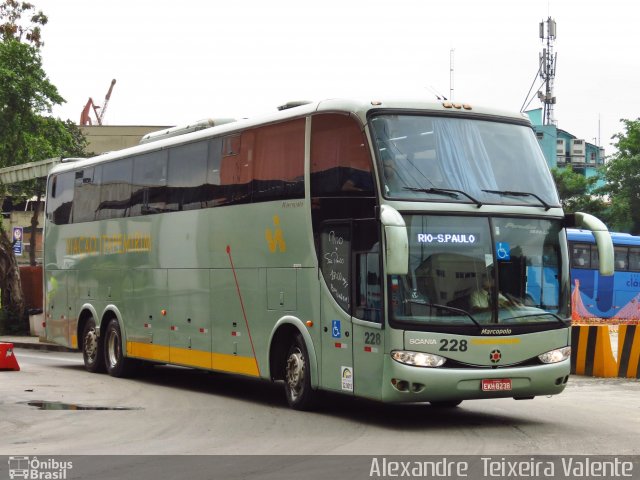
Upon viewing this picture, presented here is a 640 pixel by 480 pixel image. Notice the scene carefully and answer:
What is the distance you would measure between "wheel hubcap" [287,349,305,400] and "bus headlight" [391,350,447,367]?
2328 millimetres

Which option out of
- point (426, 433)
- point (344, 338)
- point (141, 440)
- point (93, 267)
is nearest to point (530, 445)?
point (426, 433)

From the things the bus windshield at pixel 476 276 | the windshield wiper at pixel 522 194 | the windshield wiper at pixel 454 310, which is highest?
the windshield wiper at pixel 522 194

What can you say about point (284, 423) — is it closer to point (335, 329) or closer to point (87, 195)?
point (335, 329)

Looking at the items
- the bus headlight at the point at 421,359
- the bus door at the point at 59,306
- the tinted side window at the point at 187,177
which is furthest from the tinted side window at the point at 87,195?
the bus headlight at the point at 421,359

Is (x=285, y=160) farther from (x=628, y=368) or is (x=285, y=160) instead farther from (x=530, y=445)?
(x=628, y=368)

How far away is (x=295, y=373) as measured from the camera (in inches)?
581

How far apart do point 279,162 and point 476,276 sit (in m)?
3.65

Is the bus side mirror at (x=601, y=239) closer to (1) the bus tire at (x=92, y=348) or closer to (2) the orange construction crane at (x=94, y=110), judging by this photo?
(1) the bus tire at (x=92, y=348)

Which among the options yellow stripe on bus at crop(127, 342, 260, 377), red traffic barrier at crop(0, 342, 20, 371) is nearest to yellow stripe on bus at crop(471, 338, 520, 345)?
yellow stripe on bus at crop(127, 342, 260, 377)

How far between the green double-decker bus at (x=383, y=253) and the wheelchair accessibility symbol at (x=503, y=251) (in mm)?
19

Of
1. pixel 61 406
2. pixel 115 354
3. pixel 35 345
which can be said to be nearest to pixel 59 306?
pixel 115 354

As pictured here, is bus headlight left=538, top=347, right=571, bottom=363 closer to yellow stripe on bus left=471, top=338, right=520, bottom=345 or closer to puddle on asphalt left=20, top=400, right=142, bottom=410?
yellow stripe on bus left=471, top=338, right=520, bottom=345

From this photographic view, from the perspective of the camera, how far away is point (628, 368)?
1945cm

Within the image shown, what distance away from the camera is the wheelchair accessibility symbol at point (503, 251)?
13.0m
